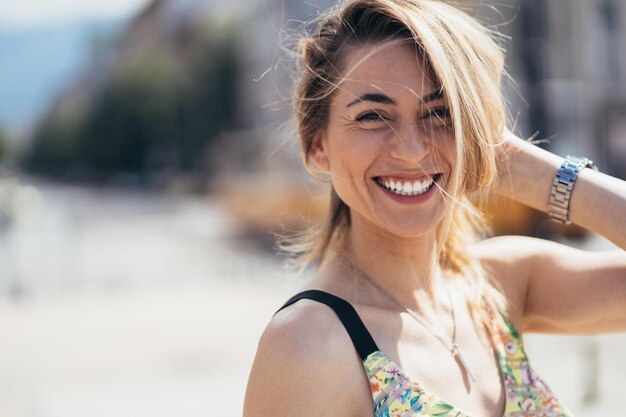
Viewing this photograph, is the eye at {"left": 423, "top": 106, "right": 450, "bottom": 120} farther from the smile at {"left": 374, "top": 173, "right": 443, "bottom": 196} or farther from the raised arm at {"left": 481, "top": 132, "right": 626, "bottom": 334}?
the raised arm at {"left": 481, "top": 132, "right": 626, "bottom": 334}

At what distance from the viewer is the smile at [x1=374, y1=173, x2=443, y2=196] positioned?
156cm

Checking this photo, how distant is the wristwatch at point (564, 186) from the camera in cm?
168

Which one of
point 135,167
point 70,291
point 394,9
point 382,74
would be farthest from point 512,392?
point 135,167

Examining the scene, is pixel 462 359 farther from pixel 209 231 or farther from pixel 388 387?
pixel 209 231

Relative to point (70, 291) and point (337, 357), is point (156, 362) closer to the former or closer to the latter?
point (70, 291)

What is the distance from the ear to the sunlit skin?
13 millimetres

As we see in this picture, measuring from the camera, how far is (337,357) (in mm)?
1383

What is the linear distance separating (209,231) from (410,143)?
20039 mm

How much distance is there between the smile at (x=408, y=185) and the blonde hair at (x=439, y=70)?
0.04m

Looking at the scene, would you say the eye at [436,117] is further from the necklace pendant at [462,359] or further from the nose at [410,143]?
the necklace pendant at [462,359]

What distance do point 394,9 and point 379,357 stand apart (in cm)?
70

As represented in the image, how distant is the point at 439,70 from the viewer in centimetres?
147

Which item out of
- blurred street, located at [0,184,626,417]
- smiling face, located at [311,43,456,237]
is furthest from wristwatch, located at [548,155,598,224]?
blurred street, located at [0,184,626,417]

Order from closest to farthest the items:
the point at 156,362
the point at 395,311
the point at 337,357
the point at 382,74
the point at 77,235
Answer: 1. the point at 337,357
2. the point at 382,74
3. the point at 395,311
4. the point at 156,362
5. the point at 77,235
